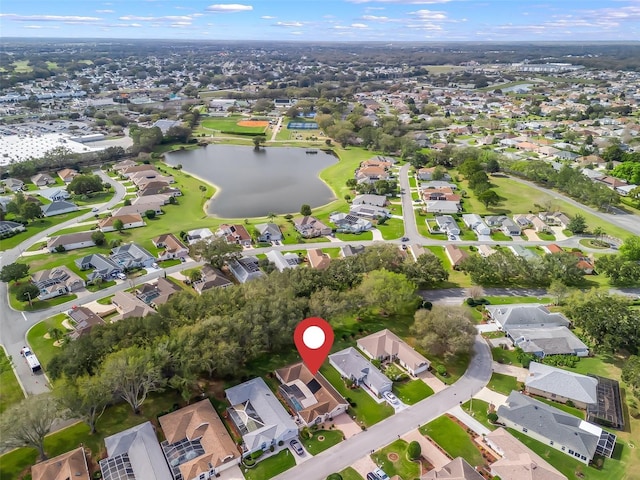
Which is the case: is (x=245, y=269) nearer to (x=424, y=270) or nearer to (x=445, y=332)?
(x=424, y=270)

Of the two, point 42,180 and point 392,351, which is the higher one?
point 42,180

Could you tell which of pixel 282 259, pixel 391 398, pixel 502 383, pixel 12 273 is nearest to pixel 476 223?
pixel 282 259

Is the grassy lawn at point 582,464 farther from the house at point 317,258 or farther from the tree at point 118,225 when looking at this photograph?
the tree at point 118,225

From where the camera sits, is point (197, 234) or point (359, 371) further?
point (197, 234)

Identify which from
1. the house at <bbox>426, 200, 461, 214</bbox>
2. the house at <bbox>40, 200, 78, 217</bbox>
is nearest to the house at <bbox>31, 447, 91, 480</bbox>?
the house at <bbox>40, 200, 78, 217</bbox>

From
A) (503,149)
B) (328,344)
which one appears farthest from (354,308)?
(503,149)

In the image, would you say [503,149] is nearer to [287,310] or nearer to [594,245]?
[594,245]

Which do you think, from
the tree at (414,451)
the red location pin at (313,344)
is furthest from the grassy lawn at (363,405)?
the tree at (414,451)

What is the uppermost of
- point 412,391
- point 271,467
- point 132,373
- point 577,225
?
point 132,373
